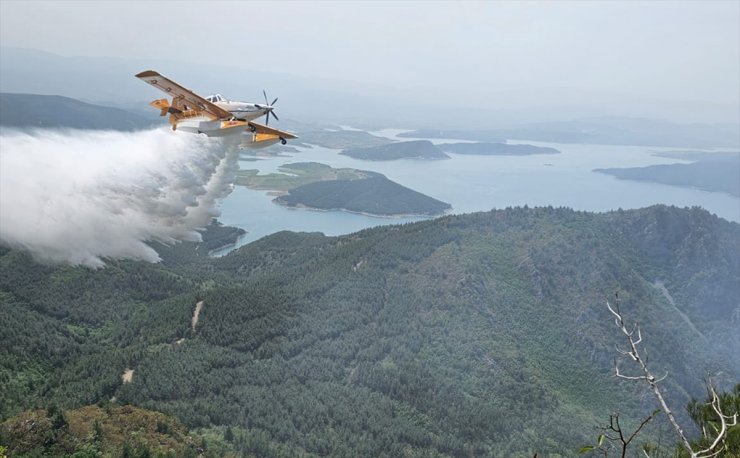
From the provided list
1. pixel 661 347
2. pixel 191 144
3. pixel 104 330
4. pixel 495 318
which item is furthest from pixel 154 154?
pixel 661 347

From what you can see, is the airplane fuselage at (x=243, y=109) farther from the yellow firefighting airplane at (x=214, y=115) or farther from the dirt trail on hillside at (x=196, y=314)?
the dirt trail on hillside at (x=196, y=314)

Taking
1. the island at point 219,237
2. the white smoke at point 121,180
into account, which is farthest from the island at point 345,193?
the white smoke at point 121,180

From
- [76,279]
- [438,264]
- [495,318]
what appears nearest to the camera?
[76,279]

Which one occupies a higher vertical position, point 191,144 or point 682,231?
point 191,144

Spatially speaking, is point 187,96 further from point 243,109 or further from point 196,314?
point 196,314

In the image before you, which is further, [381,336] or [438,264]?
[438,264]

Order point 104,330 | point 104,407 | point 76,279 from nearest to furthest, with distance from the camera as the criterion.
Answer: point 104,407
point 104,330
point 76,279

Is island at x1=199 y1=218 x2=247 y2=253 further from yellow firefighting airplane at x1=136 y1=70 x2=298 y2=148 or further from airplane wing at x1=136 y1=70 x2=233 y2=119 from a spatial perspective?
airplane wing at x1=136 y1=70 x2=233 y2=119

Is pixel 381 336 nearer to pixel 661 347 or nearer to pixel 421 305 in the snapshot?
pixel 421 305
